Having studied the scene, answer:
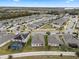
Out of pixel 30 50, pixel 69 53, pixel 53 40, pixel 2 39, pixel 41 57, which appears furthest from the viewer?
pixel 2 39

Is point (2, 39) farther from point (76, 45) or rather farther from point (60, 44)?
point (76, 45)

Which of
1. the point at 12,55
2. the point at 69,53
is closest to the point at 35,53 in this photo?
the point at 12,55

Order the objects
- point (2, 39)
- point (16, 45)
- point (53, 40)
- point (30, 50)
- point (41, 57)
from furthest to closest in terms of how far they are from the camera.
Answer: point (2, 39)
point (53, 40)
point (16, 45)
point (30, 50)
point (41, 57)

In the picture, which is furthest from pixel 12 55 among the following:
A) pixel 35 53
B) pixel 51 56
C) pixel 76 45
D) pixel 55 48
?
pixel 76 45

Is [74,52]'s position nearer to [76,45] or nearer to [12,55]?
[76,45]

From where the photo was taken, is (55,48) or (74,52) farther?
(55,48)

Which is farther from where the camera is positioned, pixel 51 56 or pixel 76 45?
pixel 76 45

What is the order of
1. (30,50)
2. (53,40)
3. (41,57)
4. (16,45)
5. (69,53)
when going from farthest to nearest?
(53,40), (16,45), (30,50), (69,53), (41,57)

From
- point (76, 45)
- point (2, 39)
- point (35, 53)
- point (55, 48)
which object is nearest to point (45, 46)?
point (55, 48)
